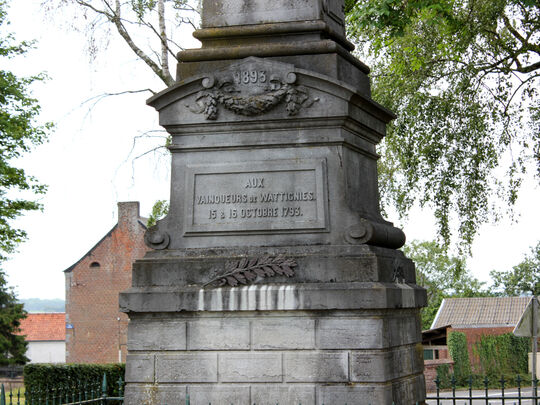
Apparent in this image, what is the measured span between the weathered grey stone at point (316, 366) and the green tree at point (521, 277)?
6031cm

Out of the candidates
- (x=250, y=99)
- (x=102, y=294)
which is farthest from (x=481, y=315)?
(x=250, y=99)

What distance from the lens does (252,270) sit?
24.5 ft

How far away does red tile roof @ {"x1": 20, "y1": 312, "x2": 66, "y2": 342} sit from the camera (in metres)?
72.6

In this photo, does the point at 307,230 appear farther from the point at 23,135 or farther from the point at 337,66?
the point at 23,135

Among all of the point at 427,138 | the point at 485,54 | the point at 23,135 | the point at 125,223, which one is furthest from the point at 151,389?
the point at 125,223

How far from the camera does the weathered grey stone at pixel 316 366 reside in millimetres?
7164

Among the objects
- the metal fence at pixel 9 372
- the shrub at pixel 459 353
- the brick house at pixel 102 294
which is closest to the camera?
the shrub at pixel 459 353

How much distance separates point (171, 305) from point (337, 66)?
266 cm

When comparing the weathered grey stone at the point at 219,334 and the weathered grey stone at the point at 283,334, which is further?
the weathered grey stone at the point at 219,334

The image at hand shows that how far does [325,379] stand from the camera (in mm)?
7180

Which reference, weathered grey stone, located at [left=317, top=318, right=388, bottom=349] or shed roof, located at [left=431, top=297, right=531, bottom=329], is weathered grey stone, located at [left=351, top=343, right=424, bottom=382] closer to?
weathered grey stone, located at [left=317, top=318, right=388, bottom=349]

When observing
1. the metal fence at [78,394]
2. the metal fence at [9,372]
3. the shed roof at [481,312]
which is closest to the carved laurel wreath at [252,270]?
the metal fence at [78,394]

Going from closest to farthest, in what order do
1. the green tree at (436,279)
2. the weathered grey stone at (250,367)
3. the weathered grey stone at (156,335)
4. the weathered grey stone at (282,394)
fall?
1. the weathered grey stone at (282,394)
2. the weathered grey stone at (250,367)
3. the weathered grey stone at (156,335)
4. the green tree at (436,279)

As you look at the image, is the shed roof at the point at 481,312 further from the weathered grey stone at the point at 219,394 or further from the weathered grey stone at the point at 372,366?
the weathered grey stone at the point at 219,394
